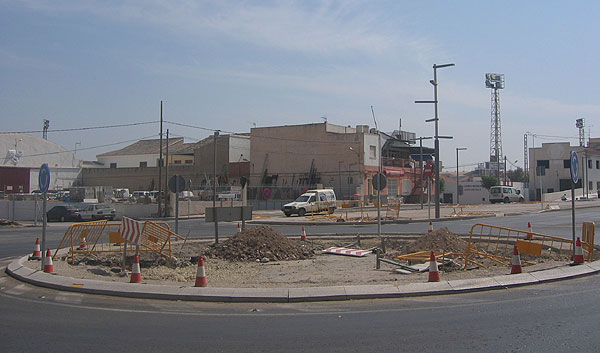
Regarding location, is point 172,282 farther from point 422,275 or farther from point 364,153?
point 364,153

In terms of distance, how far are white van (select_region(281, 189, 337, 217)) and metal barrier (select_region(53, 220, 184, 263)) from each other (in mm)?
22975

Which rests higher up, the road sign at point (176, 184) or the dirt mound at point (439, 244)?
the road sign at point (176, 184)

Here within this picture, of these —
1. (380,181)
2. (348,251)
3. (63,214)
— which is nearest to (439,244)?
(348,251)

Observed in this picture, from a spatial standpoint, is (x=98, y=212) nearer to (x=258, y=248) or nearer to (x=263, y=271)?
(x=258, y=248)

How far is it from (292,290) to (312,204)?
3189 cm

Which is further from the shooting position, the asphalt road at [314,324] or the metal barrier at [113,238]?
the metal barrier at [113,238]

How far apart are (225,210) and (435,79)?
18862 millimetres

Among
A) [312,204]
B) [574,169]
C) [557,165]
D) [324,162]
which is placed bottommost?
[312,204]

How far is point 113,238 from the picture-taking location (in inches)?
691

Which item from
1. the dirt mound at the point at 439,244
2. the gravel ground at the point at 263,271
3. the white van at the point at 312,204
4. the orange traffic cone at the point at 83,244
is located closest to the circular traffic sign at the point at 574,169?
the gravel ground at the point at 263,271

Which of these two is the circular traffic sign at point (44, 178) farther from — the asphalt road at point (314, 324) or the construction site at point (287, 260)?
the asphalt road at point (314, 324)

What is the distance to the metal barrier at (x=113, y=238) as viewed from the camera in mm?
15820

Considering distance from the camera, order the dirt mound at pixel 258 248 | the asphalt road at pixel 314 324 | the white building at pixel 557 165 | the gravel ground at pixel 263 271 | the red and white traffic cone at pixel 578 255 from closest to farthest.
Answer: the asphalt road at pixel 314 324 < the gravel ground at pixel 263 271 < the red and white traffic cone at pixel 578 255 < the dirt mound at pixel 258 248 < the white building at pixel 557 165

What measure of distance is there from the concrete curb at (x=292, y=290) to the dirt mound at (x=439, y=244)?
11.7 feet
